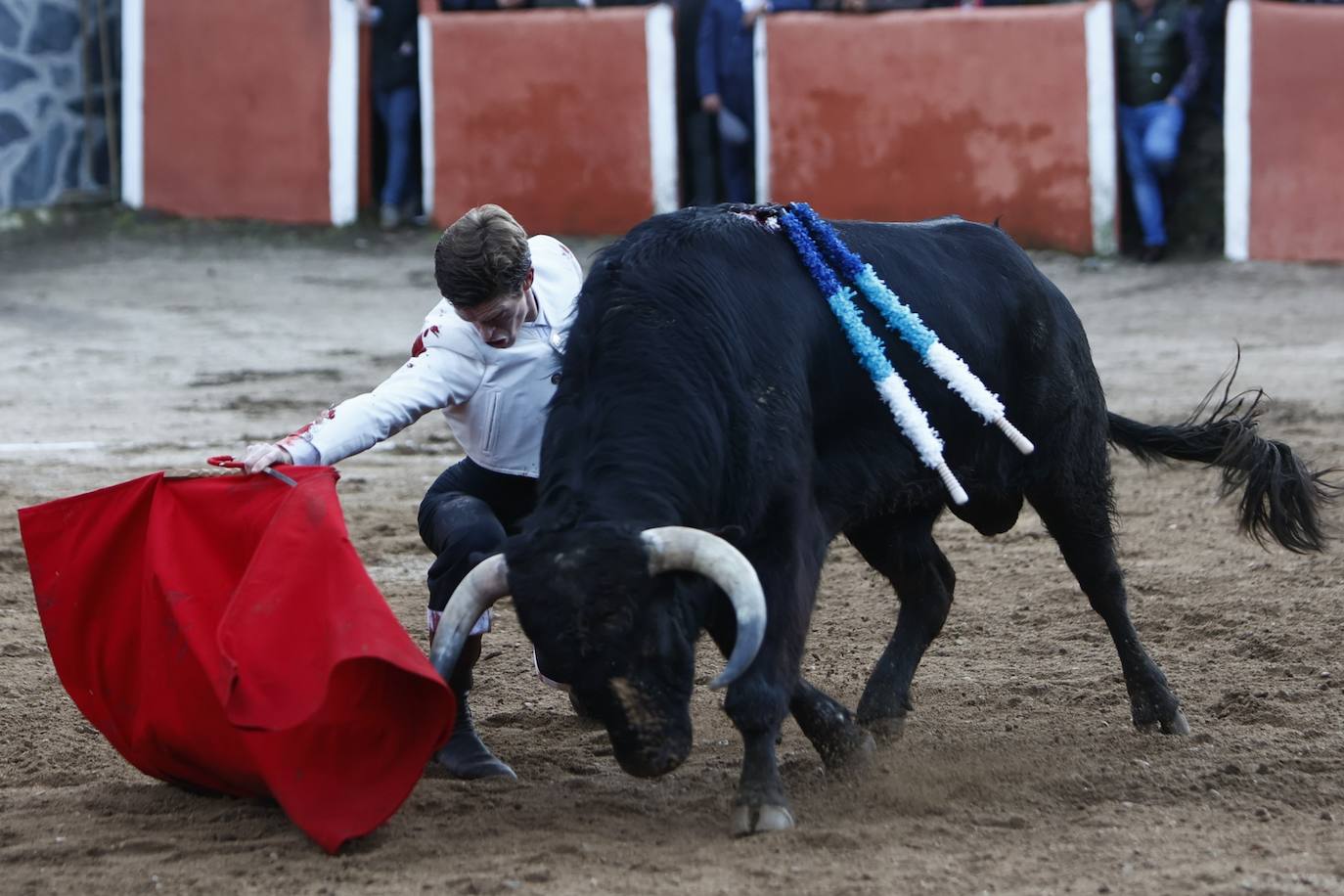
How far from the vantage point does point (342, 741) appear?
336 cm

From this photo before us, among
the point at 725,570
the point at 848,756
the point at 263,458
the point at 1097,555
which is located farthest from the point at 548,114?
the point at 725,570

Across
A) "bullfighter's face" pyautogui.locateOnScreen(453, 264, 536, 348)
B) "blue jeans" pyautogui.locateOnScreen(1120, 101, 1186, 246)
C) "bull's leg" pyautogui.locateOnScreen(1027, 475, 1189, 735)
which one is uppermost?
"blue jeans" pyautogui.locateOnScreen(1120, 101, 1186, 246)

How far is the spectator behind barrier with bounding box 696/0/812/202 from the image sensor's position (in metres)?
11.5

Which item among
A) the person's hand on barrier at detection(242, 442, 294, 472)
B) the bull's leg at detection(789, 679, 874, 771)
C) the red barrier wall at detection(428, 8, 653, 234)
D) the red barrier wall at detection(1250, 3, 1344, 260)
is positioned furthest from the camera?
the red barrier wall at detection(428, 8, 653, 234)

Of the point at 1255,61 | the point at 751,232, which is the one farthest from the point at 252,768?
the point at 1255,61

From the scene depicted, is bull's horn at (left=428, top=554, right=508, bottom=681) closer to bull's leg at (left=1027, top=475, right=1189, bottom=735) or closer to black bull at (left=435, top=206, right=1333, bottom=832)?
black bull at (left=435, top=206, right=1333, bottom=832)

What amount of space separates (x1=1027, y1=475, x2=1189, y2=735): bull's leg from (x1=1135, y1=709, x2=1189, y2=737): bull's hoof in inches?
2.2

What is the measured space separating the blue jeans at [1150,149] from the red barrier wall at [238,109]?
18.0ft

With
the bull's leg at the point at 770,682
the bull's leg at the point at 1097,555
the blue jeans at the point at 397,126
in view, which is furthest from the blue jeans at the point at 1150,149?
the bull's leg at the point at 770,682

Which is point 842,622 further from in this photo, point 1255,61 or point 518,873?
point 1255,61

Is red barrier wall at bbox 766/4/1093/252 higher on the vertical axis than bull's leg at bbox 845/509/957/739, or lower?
higher

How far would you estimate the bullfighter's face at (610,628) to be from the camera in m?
3.19

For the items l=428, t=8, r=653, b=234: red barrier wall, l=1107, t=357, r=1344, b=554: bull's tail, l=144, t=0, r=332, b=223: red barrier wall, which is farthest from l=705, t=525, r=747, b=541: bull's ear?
l=144, t=0, r=332, b=223: red barrier wall

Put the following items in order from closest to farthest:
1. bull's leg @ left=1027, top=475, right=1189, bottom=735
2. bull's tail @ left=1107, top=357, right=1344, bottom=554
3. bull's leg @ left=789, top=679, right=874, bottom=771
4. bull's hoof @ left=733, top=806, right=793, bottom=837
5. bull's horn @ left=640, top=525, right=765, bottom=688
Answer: bull's horn @ left=640, top=525, right=765, bottom=688
bull's hoof @ left=733, top=806, right=793, bottom=837
bull's leg @ left=789, top=679, right=874, bottom=771
bull's leg @ left=1027, top=475, right=1189, bottom=735
bull's tail @ left=1107, top=357, right=1344, bottom=554
